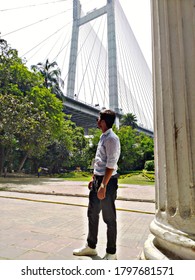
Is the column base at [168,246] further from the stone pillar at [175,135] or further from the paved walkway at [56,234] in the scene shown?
the paved walkway at [56,234]

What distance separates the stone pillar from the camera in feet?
5.24

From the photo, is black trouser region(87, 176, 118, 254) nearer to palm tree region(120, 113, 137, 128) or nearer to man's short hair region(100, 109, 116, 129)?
man's short hair region(100, 109, 116, 129)

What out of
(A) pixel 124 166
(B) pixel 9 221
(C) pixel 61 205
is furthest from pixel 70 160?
(B) pixel 9 221

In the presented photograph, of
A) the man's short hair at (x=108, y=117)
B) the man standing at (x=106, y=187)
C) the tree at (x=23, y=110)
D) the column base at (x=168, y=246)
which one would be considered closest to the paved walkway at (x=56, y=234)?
the man standing at (x=106, y=187)

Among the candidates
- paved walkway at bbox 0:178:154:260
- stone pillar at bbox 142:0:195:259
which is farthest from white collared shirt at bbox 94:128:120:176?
paved walkway at bbox 0:178:154:260

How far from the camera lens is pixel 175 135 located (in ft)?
5.48

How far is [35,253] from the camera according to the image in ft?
7.94

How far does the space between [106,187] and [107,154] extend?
31cm

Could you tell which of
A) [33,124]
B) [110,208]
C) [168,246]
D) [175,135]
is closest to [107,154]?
Answer: [110,208]

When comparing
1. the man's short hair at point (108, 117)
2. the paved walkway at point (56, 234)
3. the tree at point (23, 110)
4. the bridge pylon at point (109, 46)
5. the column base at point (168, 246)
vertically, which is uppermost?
the bridge pylon at point (109, 46)

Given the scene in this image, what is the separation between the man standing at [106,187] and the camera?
2.18 m

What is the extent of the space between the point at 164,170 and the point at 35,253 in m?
1.63

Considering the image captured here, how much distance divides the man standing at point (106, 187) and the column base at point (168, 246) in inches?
17.9

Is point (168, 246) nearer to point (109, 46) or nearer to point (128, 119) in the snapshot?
point (109, 46)
